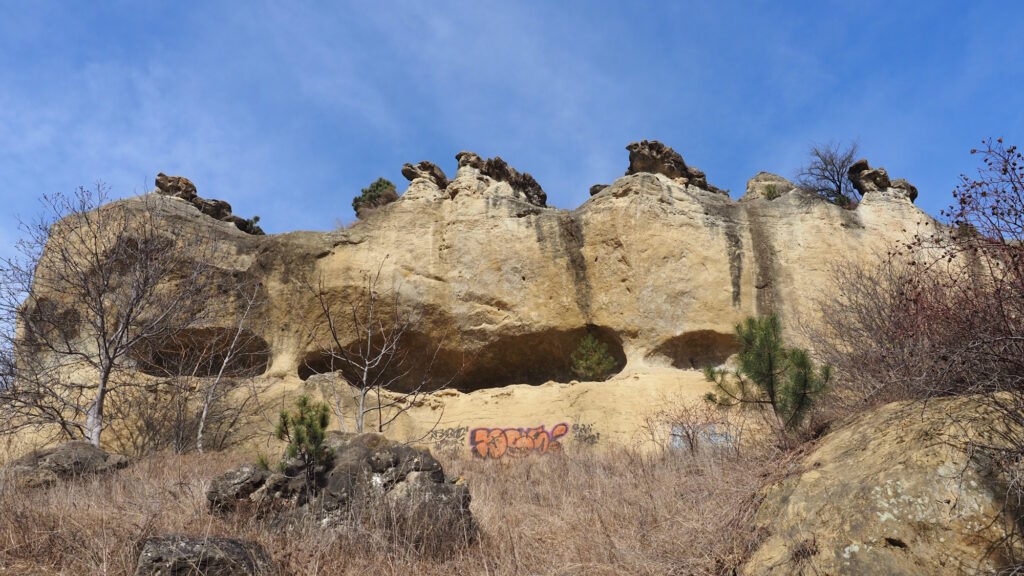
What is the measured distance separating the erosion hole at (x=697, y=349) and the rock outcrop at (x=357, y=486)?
10.6m

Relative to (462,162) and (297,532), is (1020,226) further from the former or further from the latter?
(462,162)

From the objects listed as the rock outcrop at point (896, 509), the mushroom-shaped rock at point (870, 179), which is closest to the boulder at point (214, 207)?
the mushroom-shaped rock at point (870, 179)

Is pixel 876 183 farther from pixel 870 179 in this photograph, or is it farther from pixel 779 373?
pixel 779 373

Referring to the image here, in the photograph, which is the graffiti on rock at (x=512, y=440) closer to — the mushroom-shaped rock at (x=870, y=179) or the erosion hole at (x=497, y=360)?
the erosion hole at (x=497, y=360)

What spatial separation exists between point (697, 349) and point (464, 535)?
37.8 ft

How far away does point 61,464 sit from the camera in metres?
Result: 7.88

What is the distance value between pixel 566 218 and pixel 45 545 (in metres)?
14.2

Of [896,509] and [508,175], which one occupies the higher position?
[508,175]

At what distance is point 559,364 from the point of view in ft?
58.3

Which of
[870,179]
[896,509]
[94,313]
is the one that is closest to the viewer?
[896,509]

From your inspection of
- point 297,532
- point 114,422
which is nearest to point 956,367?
A: point 297,532

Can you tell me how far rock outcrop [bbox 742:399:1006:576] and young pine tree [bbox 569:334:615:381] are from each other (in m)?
11.3

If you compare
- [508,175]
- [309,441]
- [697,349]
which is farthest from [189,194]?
[309,441]

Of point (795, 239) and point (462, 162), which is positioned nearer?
point (795, 239)
